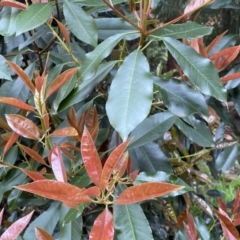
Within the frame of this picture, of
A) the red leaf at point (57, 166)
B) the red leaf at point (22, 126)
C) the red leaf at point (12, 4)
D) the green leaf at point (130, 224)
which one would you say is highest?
the red leaf at point (12, 4)

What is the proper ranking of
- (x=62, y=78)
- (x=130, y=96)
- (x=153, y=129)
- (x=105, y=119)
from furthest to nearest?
1. (x=105, y=119)
2. (x=153, y=129)
3. (x=62, y=78)
4. (x=130, y=96)

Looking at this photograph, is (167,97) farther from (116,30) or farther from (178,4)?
(178,4)

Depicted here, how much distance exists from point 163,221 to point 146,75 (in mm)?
844

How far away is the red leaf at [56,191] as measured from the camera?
0.54 meters

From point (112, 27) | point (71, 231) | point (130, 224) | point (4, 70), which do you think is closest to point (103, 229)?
point (130, 224)

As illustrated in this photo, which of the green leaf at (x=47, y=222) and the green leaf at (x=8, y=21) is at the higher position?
the green leaf at (x=8, y=21)

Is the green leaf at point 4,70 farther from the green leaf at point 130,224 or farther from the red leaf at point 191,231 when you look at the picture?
the red leaf at point 191,231

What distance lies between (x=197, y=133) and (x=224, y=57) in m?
0.20

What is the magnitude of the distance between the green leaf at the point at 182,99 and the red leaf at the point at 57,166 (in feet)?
0.78

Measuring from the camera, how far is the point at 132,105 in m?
0.64

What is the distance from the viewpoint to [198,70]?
2.42 ft

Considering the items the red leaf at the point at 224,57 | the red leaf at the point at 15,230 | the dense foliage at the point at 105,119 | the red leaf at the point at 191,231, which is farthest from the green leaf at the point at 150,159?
the red leaf at the point at 15,230

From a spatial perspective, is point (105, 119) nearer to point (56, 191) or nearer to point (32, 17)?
point (32, 17)

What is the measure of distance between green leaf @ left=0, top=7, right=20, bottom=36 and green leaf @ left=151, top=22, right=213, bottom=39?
0.32 meters
